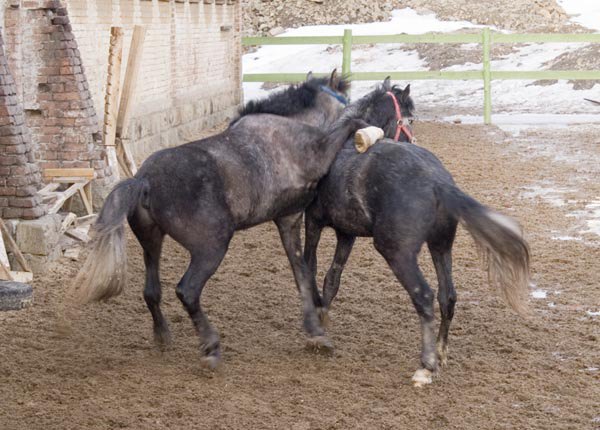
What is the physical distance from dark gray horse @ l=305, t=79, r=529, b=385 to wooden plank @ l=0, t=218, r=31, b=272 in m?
2.85

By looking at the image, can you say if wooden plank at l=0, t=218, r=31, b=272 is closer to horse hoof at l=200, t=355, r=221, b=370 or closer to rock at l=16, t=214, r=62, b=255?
rock at l=16, t=214, r=62, b=255

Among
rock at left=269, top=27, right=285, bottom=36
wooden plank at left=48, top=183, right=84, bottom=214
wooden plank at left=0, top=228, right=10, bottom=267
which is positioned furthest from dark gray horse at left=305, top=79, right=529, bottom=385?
rock at left=269, top=27, right=285, bottom=36

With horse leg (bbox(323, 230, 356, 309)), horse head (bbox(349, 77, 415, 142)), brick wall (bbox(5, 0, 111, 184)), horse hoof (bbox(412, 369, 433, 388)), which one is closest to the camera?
horse hoof (bbox(412, 369, 433, 388))

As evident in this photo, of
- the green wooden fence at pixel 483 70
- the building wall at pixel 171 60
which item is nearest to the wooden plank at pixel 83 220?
the building wall at pixel 171 60

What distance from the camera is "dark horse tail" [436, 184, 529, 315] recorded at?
5355 mm

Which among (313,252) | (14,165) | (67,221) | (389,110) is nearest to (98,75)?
(67,221)

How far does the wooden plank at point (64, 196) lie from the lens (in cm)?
829

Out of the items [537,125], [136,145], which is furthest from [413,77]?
[136,145]

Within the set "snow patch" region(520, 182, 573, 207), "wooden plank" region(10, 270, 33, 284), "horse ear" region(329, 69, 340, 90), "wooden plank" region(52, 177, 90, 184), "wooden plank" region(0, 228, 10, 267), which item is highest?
"horse ear" region(329, 69, 340, 90)

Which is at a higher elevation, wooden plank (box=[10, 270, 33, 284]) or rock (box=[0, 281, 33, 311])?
rock (box=[0, 281, 33, 311])

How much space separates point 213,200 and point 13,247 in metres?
2.58

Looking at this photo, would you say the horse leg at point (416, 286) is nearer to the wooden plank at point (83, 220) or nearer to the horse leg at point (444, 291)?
the horse leg at point (444, 291)

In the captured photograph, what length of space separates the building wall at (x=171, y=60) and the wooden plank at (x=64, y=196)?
280 cm

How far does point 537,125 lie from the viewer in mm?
18375
